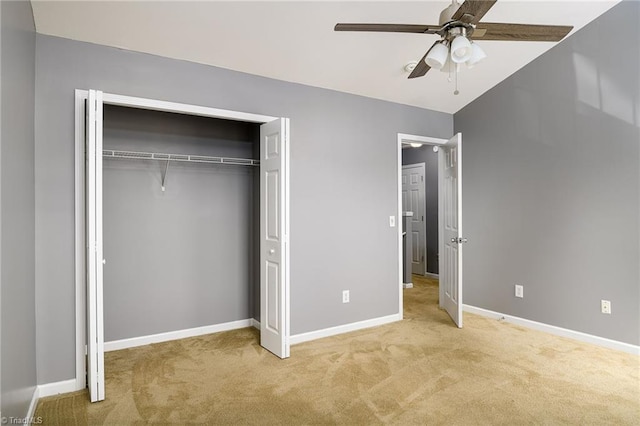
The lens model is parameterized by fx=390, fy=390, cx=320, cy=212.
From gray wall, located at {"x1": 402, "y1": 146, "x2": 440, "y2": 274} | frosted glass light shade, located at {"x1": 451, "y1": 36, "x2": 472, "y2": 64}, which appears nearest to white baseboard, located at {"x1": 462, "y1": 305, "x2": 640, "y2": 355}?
gray wall, located at {"x1": 402, "y1": 146, "x2": 440, "y2": 274}

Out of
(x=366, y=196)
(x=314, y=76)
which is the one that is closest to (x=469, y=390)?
(x=366, y=196)

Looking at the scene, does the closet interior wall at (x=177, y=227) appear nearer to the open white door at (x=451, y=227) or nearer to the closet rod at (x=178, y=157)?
the closet rod at (x=178, y=157)

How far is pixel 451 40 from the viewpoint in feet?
7.37

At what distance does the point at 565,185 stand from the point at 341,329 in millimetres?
2631

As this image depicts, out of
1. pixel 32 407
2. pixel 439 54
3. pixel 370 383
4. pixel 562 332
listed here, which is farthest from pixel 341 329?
pixel 439 54

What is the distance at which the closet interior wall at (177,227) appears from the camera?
11.9 ft

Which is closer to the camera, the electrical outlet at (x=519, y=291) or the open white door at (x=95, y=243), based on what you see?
the open white door at (x=95, y=243)

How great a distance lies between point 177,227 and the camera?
391 centimetres

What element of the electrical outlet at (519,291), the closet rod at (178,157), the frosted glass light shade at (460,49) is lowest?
the electrical outlet at (519,291)

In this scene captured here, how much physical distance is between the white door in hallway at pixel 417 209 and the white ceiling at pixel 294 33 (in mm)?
3324

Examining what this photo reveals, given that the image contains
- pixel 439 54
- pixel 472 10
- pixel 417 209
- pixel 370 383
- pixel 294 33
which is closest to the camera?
pixel 472 10

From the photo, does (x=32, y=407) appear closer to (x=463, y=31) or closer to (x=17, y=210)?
(x=17, y=210)

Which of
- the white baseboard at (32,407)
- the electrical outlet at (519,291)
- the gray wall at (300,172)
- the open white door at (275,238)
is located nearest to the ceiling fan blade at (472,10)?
the open white door at (275,238)

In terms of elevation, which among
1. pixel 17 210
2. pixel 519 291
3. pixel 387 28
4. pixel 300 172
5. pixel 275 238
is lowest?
pixel 519 291
